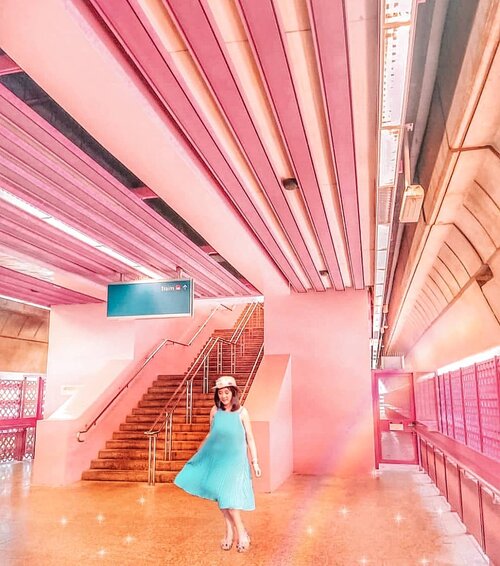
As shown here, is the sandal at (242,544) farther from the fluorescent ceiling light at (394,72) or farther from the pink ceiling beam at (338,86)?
the fluorescent ceiling light at (394,72)

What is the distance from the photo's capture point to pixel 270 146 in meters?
3.82

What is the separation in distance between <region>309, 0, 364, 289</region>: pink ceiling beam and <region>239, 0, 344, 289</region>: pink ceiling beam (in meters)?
0.20

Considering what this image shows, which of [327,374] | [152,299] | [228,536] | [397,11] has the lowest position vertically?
[228,536]

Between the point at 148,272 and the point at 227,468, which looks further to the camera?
the point at 148,272

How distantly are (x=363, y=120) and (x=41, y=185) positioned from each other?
286 centimetres

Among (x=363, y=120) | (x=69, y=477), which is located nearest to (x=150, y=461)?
(x=69, y=477)

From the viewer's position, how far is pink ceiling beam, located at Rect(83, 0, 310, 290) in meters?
2.44

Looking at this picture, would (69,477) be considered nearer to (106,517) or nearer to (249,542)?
(106,517)

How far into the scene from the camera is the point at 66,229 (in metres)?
5.73

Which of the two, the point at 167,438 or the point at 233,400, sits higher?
the point at 233,400

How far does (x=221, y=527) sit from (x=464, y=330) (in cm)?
498

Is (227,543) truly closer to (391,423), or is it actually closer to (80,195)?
(80,195)

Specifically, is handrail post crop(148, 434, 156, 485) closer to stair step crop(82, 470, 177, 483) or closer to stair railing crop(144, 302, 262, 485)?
stair railing crop(144, 302, 262, 485)

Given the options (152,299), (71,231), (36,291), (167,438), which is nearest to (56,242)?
(71,231)
